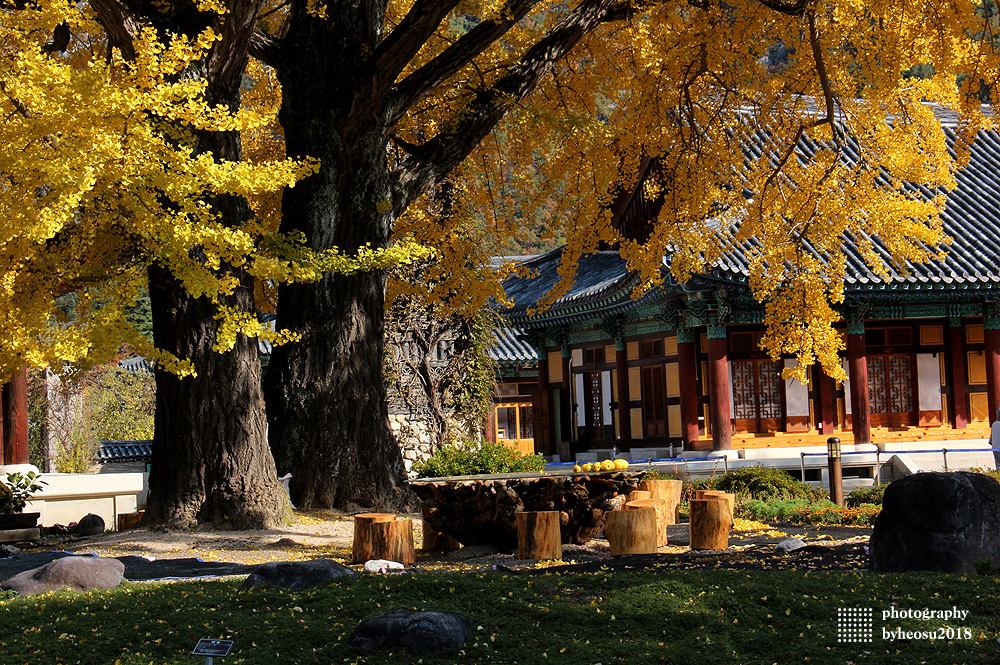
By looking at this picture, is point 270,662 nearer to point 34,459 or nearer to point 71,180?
point 71,180

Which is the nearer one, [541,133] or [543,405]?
[541,133]

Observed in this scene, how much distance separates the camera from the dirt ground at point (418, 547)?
27.3 ft

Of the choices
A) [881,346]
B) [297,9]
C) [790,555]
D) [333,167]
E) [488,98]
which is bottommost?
[790,555]

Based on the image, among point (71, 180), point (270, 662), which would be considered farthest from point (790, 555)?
point (71, 180)

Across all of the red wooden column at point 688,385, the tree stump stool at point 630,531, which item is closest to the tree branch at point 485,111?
the tree stump stool at point 630,531

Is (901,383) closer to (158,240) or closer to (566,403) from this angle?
(566,403)

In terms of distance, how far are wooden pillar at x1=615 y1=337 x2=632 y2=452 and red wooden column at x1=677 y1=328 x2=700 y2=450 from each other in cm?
274

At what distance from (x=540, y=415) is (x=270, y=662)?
2462 cm

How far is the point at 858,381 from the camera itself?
22766 millimetres

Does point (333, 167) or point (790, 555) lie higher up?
point (333, 167)

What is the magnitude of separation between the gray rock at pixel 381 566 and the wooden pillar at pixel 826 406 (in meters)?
16.6

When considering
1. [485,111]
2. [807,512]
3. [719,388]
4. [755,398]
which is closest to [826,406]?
[755,398]

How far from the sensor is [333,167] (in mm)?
12117

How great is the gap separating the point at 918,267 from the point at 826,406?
3.77 metres
